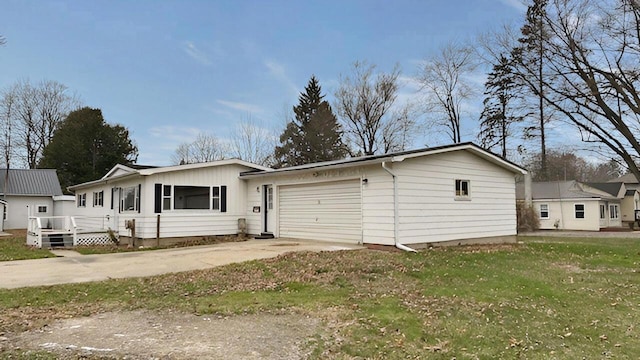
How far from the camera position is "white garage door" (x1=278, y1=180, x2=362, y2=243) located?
12805 millimetres

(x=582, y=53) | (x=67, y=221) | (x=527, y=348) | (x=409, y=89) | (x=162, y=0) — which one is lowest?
(x=527, y=348)

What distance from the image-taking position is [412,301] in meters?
6.11

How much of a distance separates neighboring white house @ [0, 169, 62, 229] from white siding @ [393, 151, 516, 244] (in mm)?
28484

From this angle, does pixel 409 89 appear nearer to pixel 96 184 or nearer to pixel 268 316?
pixel 96 184

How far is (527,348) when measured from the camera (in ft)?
14.1

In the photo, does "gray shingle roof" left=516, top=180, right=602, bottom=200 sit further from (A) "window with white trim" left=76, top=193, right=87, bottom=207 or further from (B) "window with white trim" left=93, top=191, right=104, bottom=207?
(A) "window with white trim" left=76, top=193, right=87, bottom=207

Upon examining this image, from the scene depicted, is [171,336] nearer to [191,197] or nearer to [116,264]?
[116,264]

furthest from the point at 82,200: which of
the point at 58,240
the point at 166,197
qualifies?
the point at 166,197

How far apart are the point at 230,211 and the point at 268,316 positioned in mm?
11188

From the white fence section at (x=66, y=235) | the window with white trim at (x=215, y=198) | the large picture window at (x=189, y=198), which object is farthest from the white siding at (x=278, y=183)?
the white fence section at (x=66, y=235)

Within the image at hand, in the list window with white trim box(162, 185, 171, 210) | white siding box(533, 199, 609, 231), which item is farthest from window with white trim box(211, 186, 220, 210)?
white siding box(533, 199, 609, 231)

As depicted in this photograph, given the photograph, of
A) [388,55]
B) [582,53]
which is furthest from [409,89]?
[582,53]

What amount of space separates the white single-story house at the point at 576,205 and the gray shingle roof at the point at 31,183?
35.6 m

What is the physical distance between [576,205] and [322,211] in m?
24.4
